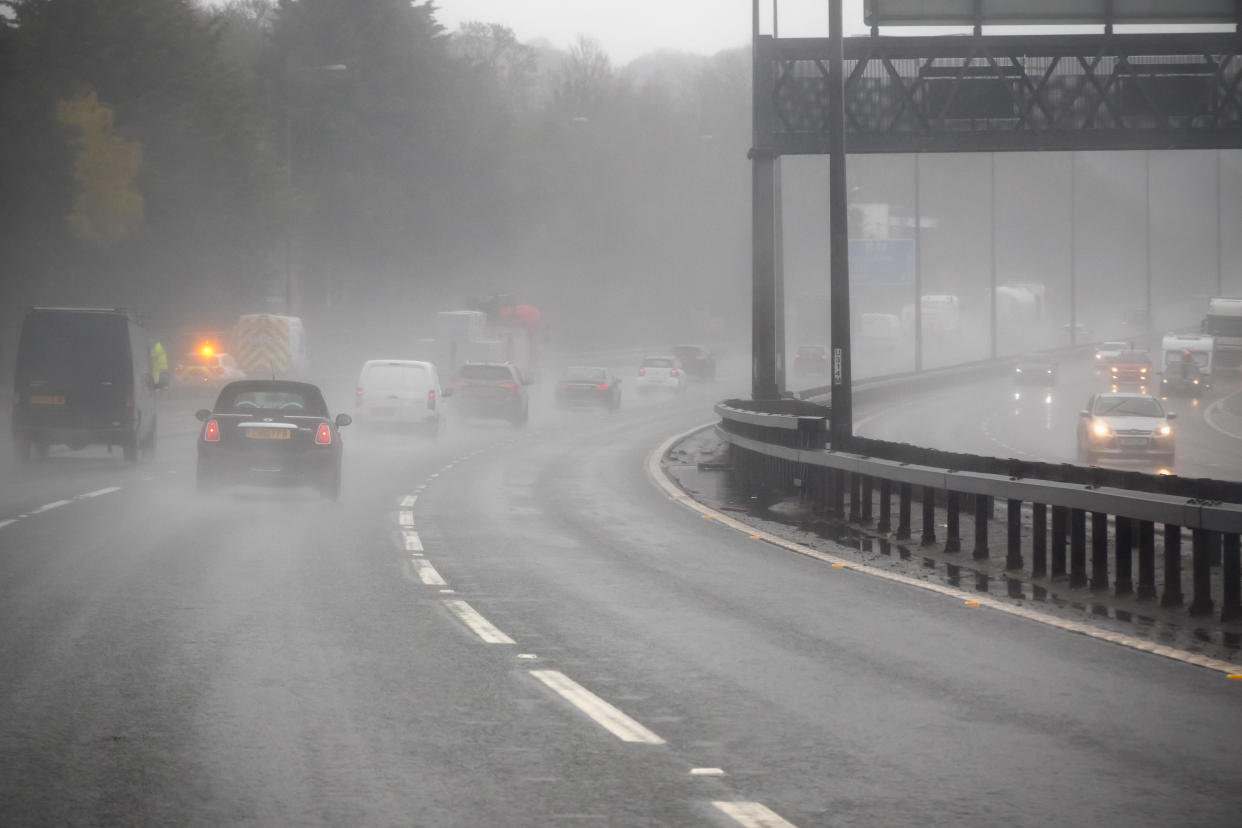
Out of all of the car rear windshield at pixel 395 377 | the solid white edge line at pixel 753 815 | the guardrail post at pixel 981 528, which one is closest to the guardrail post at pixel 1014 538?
the guardrail post at pixel 981 528

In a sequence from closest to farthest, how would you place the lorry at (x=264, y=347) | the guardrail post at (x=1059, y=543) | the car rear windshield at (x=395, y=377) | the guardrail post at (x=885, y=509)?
the guardrail post at (x=1059, y=543) < the guardrail post at (x=885, y=509) < the car rear windshield at (x=395, y=377) < the lorry at (x=264, y=347)

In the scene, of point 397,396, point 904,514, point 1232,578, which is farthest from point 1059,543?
point 397,396

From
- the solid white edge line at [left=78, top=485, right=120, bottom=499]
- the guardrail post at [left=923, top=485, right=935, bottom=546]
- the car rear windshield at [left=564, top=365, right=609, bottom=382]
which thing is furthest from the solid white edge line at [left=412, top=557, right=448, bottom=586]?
the car rear windshield at [left=564, top=365, right=609, bottom=382]

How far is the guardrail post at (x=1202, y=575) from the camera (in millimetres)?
11656

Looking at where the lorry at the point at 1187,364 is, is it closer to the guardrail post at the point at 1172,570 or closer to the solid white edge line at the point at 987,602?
the solid white edge line at the point at 987,602

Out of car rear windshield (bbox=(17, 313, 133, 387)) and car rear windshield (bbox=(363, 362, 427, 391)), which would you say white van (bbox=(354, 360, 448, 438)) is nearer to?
car rear windshield (bbox=(363, 362, 427, 391))

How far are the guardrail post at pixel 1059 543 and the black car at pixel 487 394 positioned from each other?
32.3 metres

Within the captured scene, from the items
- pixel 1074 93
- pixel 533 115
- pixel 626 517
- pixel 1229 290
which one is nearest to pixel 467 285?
pixel 533 115

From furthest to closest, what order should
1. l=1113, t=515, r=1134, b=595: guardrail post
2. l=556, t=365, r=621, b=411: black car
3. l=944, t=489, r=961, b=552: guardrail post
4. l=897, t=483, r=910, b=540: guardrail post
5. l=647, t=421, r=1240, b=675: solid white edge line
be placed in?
1. l=556, t=365, r=621, b=411: black car
2. l=897, t=483, r=910, b=540: guardrail post
3. l=944, t=489, r=961, b=552: guardrail post
4. l=1113, t=515, r=1134, b=595: guardrail post
5. l=647, t=421, r=1240, b=675: solid white edge line

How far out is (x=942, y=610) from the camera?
39.0ft

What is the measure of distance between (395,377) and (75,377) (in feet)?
36.5

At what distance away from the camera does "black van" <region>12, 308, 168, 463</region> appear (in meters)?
27.6

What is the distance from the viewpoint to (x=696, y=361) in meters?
83.1

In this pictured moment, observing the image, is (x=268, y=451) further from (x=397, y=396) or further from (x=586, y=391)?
(x=586, y=391)
